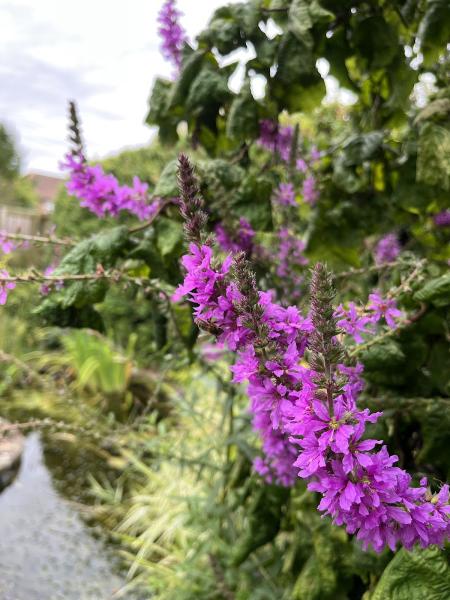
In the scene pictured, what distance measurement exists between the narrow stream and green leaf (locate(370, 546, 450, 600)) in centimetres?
242

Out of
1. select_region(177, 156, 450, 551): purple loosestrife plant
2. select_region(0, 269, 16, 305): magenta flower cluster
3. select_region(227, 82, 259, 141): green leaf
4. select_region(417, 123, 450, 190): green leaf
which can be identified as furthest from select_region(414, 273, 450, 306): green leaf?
select_region(0, 269, 16, 305): magenta flower cluster

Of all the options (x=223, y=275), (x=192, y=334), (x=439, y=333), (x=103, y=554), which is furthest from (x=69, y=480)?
(x=223, y=275)

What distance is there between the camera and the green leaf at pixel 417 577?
0.84 m

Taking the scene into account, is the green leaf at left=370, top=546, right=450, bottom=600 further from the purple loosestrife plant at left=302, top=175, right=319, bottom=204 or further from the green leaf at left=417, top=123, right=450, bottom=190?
the purple loosestrife plant at left=302, top=175, right=319, bottom=204

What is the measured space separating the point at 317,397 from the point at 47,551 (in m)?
3.29

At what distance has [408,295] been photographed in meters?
1.05

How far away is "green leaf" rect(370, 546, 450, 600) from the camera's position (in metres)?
0.84

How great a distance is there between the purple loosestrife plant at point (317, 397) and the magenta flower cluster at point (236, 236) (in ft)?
1.52

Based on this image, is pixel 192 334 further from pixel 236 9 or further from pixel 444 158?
pixel 236 9

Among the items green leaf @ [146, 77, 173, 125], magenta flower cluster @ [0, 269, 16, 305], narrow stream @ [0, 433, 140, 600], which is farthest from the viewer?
narrow stream @ [0, 433, 140, 600]

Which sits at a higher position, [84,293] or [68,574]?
[84,293]

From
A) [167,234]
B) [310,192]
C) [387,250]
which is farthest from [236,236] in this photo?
[387,250]

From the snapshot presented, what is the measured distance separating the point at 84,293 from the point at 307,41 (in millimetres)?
705

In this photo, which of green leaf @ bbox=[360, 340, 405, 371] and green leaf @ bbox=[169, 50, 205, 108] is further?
green leaf @ bbox=[169, 50, 205, 108]
